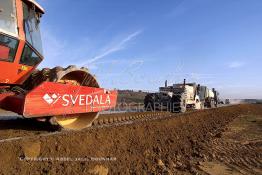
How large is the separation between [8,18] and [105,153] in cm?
327

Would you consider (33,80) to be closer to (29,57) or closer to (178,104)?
(29,57)

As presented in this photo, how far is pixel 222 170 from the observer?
22.9 ft

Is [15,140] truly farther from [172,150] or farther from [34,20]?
[172,150]

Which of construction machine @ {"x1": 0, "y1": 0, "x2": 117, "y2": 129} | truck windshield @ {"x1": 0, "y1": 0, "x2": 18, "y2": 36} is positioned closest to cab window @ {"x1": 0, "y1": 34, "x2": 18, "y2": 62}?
construction machine @ {"x1": 0, "y1": 0, "x2": 117, "y2": 129}

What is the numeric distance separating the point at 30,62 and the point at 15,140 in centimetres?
203

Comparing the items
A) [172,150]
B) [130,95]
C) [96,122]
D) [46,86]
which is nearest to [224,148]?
[172,150]

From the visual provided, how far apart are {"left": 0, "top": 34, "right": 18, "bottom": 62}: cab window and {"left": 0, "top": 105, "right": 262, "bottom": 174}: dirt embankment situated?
65.4 inches

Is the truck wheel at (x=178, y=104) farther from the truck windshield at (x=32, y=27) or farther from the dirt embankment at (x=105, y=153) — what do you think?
the truck windshield at (x=32, y=27)

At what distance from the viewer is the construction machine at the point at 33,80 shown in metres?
5.83

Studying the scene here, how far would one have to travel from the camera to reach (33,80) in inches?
283

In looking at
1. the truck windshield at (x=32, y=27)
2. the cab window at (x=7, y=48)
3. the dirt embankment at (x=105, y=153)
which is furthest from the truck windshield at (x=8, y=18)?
the dirt embankment at (x=105, y=153)

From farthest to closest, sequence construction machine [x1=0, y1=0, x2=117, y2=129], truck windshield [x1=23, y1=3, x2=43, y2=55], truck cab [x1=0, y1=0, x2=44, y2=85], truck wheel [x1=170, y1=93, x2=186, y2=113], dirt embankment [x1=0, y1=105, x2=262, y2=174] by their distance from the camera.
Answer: truck wheel [x1=170, y1=93, x2=186, y2=113], truck windshield [x1=23, y1=3, x2=43, y2=55], truck cab [x1=0, y1=0, x2=44, y2=85], construction machine [x1=0, y1=0, x2=117, y2=129], dirt embankment [x1=0, y1=105, x2=262, y2=174]

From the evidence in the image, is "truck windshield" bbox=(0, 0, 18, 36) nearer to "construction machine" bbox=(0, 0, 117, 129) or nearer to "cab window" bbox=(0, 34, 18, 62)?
"construction machine" bbox=(0, 0, 117, 129)

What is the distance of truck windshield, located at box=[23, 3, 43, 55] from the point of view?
669cm
